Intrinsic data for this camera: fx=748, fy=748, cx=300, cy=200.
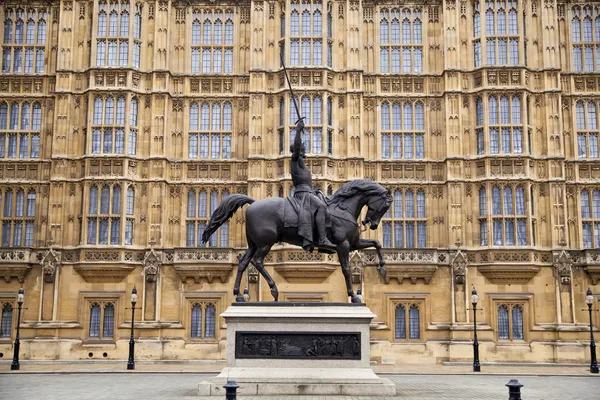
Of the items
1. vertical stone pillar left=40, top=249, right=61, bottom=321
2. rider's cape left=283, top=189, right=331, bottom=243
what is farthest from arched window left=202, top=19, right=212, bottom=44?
rider's cape left=283, top=189, right=331, bottom=243

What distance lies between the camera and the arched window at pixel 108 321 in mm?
38781

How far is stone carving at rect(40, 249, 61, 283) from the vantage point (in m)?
38.6

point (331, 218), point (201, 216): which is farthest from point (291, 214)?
point (201, 216)

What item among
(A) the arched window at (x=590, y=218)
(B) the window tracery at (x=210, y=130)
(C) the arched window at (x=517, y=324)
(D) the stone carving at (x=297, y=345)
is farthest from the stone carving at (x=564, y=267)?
(D) the stone carving at (x=297, y=345)

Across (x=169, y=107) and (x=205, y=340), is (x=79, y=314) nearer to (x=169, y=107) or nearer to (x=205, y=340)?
(x=205, y=340)

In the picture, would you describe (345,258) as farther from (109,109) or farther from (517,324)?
(109,109)

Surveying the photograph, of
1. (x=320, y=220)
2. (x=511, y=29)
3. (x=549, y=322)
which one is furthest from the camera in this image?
(x=511, y=29)

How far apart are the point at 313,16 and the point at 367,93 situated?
17.0 ft

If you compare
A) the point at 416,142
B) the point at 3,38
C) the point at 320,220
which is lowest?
the point at 320,220

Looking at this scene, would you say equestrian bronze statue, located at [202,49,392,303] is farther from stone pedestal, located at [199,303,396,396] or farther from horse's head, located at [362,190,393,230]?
stone pedestal, located at [199,303,396,396]

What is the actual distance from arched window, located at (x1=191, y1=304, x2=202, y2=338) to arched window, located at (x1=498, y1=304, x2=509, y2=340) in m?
15.5

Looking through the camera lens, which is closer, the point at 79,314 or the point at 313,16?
the point at 79,314

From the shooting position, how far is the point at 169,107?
134 feet

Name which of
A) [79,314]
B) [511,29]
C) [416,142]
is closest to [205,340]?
[79,314]
